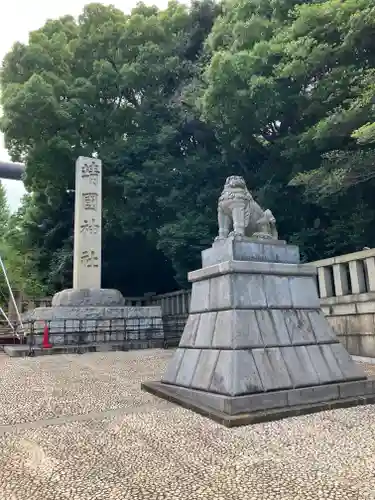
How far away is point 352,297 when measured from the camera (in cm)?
849

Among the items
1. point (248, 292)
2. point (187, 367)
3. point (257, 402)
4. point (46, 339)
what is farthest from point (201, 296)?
point (46, 339)

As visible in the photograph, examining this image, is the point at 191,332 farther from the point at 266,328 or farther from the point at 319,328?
the point at 319,328

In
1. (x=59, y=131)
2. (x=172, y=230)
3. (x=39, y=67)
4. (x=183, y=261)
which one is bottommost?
(x=183, y=261)

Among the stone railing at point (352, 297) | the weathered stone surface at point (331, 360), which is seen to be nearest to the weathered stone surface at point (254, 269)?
the weathered stone surface at point (331, 360)

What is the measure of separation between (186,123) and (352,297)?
10972 millimetres

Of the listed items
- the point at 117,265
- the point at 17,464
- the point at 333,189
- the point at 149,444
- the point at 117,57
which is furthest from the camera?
the point at 117,265

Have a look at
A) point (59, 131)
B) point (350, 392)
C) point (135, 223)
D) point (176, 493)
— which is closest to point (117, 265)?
point (135, 223)

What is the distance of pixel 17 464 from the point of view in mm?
2818

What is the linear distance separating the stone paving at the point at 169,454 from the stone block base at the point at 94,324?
770 centimetres

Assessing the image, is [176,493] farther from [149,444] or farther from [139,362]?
[139,362]

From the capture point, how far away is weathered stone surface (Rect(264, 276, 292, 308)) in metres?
4.77

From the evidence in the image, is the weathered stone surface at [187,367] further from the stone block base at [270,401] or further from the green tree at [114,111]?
the green tree at [114,111]

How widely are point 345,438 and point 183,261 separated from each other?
12645mm

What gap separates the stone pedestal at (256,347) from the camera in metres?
4.06
